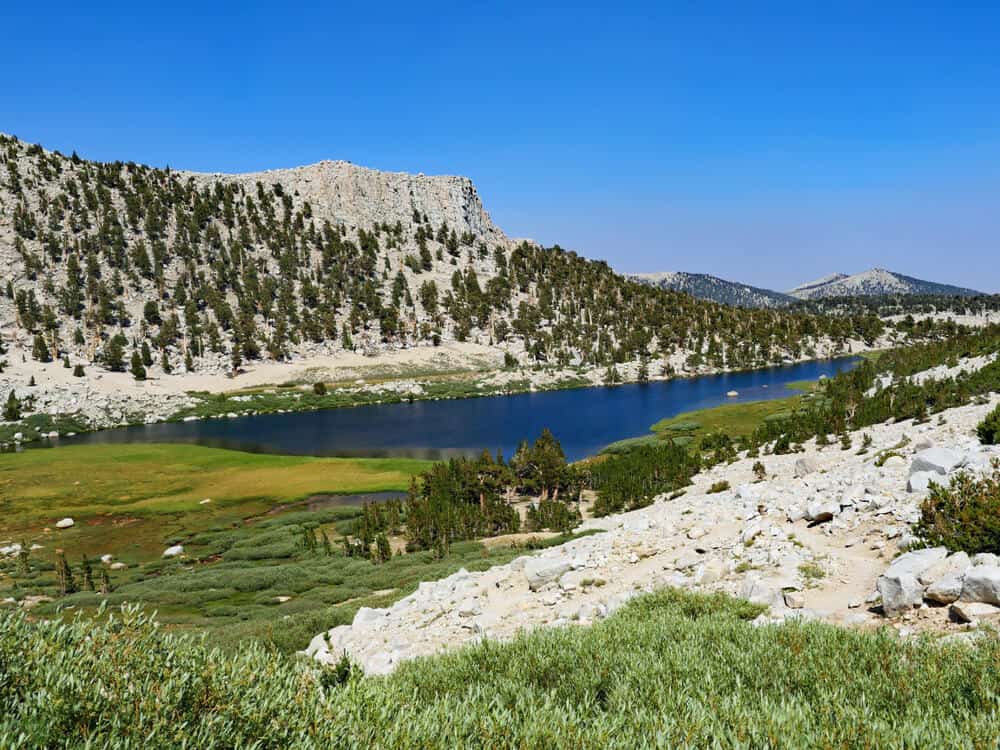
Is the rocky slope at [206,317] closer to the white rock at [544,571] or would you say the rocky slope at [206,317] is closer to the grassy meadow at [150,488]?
the grassy meadow at [150,488]

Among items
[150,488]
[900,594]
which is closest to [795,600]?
[900,594]

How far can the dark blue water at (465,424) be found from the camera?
7869 centimetres

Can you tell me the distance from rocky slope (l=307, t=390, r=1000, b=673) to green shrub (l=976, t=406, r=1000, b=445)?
0.37 meters

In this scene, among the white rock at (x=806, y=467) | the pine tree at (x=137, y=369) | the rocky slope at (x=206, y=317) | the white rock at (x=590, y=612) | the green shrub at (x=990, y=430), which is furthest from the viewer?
the rocky slope at (x=206, y=317)

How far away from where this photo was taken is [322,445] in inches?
3258

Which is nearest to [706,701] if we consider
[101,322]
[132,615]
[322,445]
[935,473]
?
[132,615]

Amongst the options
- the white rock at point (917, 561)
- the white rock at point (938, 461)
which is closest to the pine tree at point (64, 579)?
the white rock at point (917, 561)

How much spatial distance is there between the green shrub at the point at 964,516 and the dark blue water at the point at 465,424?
2161 inches

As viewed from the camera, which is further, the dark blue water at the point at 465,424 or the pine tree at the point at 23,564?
the dark blue water at the point at 465,424

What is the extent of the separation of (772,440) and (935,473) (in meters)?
33.0

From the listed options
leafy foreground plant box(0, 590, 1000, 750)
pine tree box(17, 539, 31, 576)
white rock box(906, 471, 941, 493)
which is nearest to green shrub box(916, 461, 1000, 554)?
white rock box(906, 471, 941, 493)

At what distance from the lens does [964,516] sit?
384 inches

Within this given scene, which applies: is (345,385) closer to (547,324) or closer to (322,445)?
(322,445)

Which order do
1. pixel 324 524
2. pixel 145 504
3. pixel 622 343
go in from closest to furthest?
pixel 324 524
pixel 145 504
pixel 622 343
